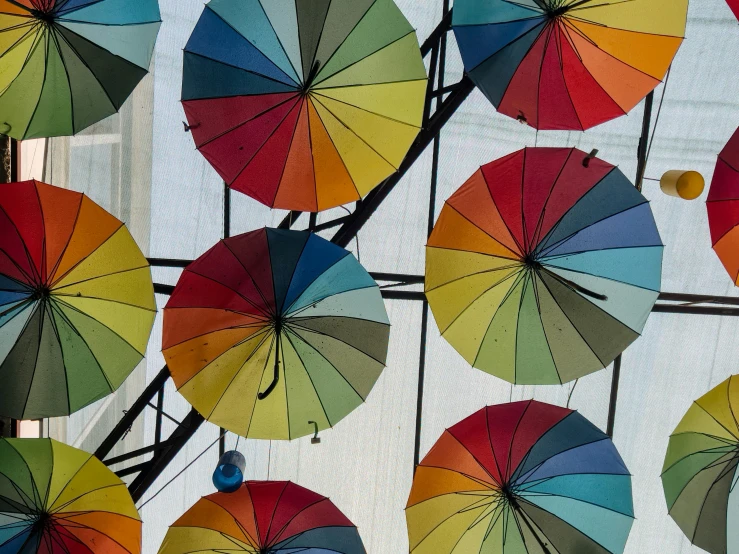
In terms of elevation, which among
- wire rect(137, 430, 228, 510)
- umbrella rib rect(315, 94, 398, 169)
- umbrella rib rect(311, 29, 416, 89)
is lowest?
wire rect(137, 430, 228, 510)

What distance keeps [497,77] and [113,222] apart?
3.00 m

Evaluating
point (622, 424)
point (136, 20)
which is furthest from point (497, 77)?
point (622, 424)

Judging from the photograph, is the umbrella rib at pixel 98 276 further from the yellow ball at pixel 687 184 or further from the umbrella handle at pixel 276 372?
the yellow ball at pixel 687 184

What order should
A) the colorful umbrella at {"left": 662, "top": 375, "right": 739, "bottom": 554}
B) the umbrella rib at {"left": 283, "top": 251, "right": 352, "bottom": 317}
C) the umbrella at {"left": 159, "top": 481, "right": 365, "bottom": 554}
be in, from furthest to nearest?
the colorful umbrella at {"left": 662, "top": 375, "right": 739, "bottom": 554} → the umbrella at {"left": 159, "top": 481, "right": 365, "bottom": 554} → the umbrella rib at {"left": 283, "top": 251, "right": 352, "bottom": 317}

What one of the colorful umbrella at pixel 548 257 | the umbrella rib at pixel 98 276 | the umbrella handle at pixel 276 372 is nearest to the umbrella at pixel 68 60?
the umbrella rib at pixel 98 276

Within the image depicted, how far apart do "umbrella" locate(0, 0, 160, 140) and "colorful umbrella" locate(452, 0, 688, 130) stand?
2346 mm

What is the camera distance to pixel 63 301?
5445 mm

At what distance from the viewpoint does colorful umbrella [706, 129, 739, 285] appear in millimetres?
5910

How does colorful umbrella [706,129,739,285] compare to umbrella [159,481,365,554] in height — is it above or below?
above

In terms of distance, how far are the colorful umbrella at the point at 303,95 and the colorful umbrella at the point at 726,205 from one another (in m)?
2.48

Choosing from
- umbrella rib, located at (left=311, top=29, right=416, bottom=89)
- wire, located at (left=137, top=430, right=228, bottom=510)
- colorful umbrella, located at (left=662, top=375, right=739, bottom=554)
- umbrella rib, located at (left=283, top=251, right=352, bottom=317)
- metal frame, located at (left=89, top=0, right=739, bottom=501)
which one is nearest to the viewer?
umbrella rib, located at (left=311, top=29, right=416, bottom=89)

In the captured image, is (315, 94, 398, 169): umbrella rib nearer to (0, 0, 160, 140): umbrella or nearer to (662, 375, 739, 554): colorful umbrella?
(0, 0, 160, 140): umbrella

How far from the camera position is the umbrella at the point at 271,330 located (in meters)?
5.43

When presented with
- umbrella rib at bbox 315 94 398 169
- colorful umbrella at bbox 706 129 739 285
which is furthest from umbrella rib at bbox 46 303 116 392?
colorful umbrella at bbox 706 129 739 285
